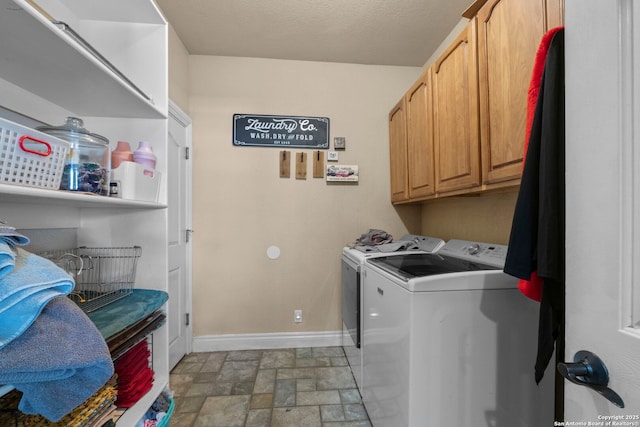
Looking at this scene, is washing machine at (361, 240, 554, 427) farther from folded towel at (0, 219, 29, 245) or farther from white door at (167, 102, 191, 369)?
white door at (167, 102, 191, 369)

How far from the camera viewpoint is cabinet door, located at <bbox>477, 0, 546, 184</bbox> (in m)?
1.01

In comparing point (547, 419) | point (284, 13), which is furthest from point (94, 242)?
point (547, 419)

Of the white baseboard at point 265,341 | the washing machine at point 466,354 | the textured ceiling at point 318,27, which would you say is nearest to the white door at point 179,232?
the white baseboard at point 265,341

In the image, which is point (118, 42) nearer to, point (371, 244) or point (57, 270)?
point (57, 270)

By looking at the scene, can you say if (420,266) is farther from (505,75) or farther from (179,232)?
(179,232)

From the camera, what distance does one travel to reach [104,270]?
3.65ft

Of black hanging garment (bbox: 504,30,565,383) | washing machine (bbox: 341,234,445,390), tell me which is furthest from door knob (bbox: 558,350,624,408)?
washing machine (bbox: 341,234,445,390)

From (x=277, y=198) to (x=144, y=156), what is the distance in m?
1.42

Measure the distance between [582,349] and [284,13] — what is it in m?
2.37

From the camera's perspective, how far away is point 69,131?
0.88 m

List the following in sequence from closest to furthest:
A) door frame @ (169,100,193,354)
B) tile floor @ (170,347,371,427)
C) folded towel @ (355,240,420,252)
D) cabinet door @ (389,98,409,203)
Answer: tile floor @ (170,347,371,427) < folded towel @ (355,240,420,252) < cabinet door @ (389,98,409,203) < door frame @ (169,100,193,354)

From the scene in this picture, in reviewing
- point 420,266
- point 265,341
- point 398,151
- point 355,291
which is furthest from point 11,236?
point 398,151

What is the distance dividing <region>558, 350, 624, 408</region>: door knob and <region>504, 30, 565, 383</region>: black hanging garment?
287mm

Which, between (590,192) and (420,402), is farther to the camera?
(420,402)
